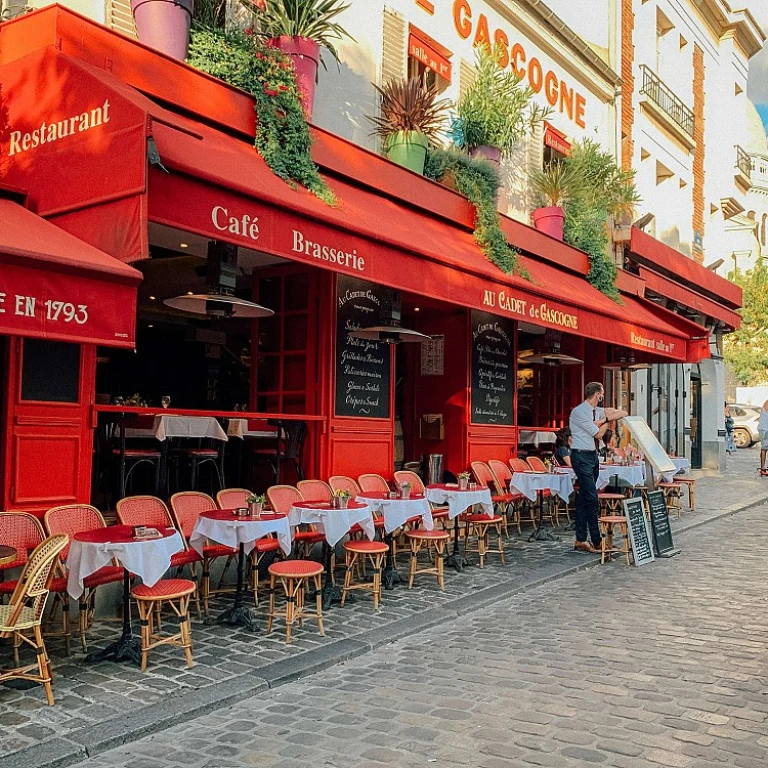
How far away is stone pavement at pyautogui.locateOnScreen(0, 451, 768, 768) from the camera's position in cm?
386

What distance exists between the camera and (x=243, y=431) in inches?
368

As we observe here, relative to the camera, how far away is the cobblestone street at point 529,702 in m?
3.77

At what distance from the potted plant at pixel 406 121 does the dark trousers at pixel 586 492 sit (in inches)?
167

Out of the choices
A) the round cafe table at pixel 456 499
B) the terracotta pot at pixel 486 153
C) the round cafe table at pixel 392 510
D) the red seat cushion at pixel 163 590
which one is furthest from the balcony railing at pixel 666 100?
the red seat cushion at pixel 163 590

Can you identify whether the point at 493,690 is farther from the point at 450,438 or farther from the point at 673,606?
the point at 450,438

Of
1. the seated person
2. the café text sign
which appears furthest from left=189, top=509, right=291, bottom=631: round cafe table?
the seated person

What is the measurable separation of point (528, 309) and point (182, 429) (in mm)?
4371

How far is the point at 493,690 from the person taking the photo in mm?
4684

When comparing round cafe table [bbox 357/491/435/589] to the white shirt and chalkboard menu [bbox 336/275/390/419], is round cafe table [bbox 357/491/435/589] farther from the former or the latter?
the white shirt

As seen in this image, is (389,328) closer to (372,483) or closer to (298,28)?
(372,483)

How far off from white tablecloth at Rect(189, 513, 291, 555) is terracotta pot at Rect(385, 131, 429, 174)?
5653mm

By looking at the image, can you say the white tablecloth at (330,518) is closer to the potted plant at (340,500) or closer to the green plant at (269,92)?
the potted plant at (340,500)

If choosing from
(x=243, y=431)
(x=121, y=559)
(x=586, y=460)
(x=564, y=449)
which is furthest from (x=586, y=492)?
(x=121, y=559)

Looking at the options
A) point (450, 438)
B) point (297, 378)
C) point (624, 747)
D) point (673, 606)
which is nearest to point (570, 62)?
point (450, 438)
